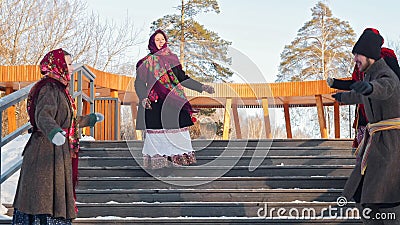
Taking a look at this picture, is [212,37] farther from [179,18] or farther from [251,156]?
[251,156]

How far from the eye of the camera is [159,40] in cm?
606

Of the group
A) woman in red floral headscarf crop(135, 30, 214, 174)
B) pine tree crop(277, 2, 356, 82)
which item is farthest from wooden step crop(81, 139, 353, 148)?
pine tree crop(277, 2, 356, 82)

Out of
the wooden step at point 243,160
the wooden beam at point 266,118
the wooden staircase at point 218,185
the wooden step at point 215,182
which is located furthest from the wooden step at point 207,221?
the wooden beam at point 266,118

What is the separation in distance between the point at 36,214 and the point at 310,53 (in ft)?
87.6

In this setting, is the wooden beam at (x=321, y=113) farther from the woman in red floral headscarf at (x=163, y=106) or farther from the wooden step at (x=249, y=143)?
the woman in red floral headscarf at (x=163, y=106)

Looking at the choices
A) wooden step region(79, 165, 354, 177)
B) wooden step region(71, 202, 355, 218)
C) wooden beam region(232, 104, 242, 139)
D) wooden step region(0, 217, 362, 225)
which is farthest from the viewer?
wooden beam region(232, 104, 242, 139)

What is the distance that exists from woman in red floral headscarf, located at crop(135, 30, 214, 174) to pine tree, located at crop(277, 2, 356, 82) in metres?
23.4

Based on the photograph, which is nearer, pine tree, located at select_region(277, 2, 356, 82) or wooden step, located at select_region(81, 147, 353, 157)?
wooden step, located at select_region(81, 147, 353, 157)

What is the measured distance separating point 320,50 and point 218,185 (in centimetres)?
2457

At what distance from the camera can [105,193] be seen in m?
5.21

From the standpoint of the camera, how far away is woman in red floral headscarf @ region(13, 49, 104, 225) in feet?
12.4

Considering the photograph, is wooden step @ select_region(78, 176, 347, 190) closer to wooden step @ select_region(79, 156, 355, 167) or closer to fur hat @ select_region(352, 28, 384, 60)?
wooden step @ select_region(79, 156, 355, 167)

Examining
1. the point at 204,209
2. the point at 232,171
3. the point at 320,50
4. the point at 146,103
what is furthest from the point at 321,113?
the point at 320,50

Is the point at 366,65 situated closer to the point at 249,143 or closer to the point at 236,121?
the point at 249,143
